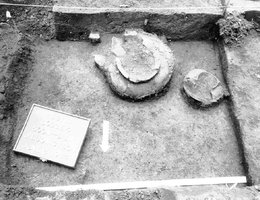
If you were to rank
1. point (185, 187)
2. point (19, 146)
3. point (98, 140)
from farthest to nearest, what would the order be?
point (98, 140), point (19, 146), point (185, 187)

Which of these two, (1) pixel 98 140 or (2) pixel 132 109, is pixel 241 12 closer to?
(2) pixel 132 109

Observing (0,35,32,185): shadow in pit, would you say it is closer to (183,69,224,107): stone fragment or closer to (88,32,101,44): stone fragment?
(88,32,101,44): stone fragment

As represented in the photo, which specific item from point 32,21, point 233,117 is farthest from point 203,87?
point 32,21

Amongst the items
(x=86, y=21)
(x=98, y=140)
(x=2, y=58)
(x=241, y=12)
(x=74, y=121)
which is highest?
(x=241, y=12)

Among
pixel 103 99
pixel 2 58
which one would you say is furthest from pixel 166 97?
pixel 2 58

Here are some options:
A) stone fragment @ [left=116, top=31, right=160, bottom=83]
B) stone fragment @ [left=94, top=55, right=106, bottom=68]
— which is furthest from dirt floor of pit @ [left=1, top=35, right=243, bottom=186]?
stone fragment @ [left=116, top=31, right=160, bottom=83]

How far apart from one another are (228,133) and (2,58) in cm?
301

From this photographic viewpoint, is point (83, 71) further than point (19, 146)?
Yes

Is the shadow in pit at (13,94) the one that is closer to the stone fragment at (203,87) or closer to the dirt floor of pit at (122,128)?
the dirt floor of pit at (122,128)

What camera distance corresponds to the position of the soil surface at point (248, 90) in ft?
11.0

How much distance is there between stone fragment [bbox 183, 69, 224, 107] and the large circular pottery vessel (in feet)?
0.92

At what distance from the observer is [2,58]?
3617mm

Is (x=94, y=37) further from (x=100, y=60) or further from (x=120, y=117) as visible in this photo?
(x=120, y=117)

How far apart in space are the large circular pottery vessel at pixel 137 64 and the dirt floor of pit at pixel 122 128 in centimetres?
18
